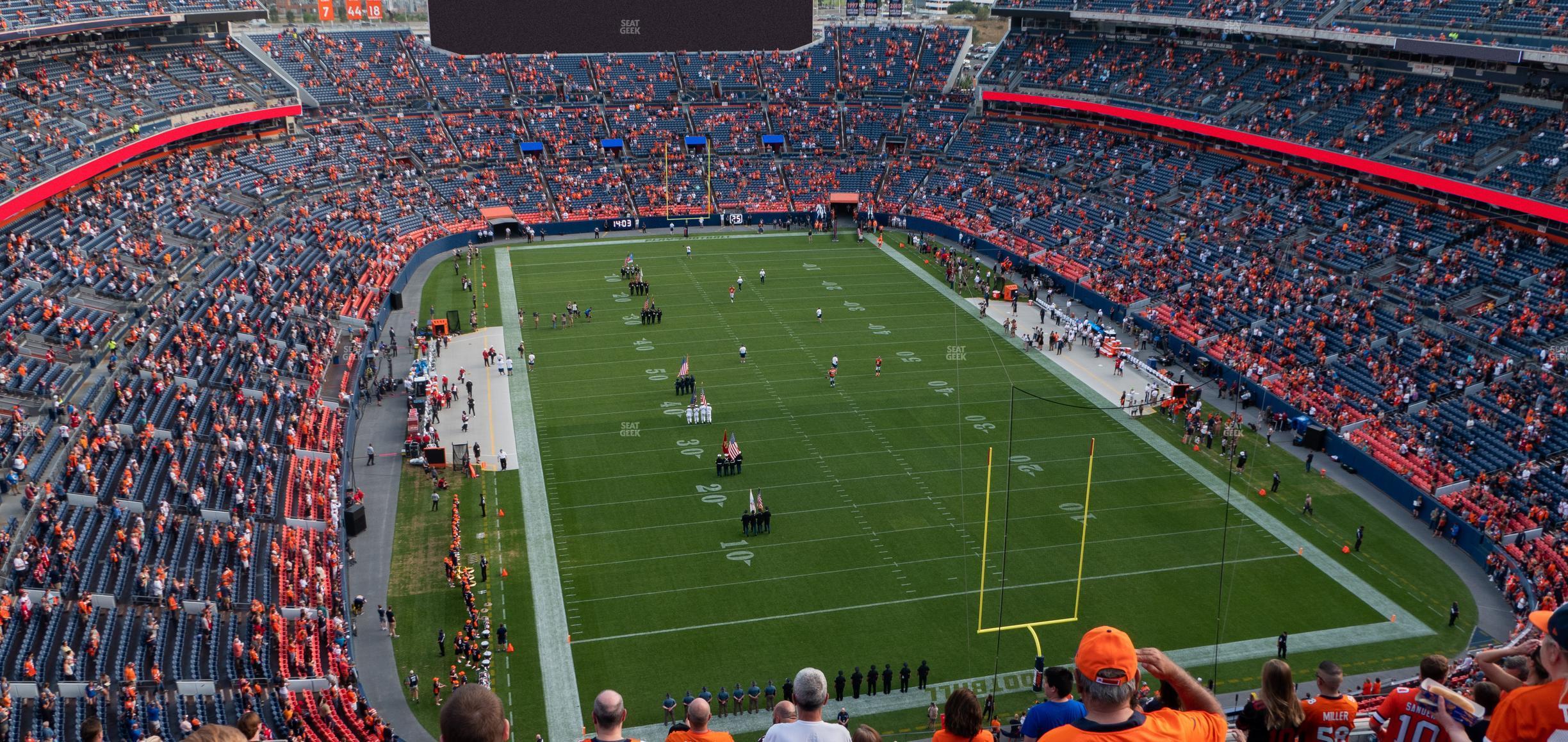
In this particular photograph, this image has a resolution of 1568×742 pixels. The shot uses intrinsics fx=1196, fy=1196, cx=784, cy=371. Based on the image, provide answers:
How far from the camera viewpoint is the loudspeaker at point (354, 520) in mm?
30891

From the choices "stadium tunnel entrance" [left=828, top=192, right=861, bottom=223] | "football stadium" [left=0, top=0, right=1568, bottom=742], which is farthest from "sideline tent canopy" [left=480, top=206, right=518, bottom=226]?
"stadium tunnel entrance" [left=828, top=192, right=861, bottom=223]

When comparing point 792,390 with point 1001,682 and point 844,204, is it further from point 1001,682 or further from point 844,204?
point 844,204

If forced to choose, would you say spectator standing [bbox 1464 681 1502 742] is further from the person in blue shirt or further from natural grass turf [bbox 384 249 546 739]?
natural grass turf [bbox 384 249 546 739]

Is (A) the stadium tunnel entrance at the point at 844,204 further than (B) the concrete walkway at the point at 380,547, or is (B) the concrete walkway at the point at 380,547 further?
(A) the stadium tunnel entrance at the point at 844,204

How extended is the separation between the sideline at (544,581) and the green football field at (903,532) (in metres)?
0.28

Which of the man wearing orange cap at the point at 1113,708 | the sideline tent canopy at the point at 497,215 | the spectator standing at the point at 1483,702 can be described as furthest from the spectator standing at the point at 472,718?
the sideline tent canopy at the point at 497,215

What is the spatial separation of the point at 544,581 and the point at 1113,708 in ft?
80.8

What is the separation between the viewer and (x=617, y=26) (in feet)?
253

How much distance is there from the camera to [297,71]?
68812mm

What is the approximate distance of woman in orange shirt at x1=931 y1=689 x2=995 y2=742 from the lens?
7.23m

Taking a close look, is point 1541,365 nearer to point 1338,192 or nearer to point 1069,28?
point 1338,192

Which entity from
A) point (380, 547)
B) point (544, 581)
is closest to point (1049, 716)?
point (544, 581)

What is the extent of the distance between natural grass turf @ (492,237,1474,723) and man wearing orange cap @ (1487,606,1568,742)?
749 inches

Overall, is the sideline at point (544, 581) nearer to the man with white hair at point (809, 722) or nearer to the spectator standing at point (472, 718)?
the man with white hair at point (809, 722)
